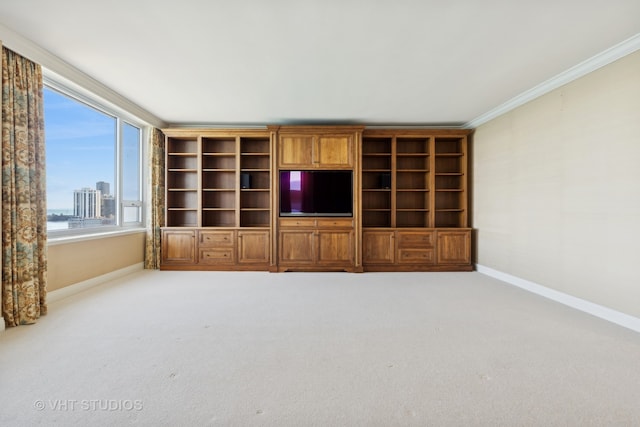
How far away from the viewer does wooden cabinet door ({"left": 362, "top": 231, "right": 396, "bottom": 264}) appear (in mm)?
4758

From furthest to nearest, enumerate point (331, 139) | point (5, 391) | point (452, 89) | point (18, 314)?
point (331, 139), point (452, 89), point (18, 314), point (5, 391)

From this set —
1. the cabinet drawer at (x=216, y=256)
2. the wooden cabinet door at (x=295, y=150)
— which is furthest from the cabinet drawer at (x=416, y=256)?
the cabinet drawer at (x=216, y=256)

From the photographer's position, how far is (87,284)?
11.5ft

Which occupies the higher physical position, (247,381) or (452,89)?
(452,89)

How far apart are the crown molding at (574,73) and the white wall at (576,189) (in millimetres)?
59

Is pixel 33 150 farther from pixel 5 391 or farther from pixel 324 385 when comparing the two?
pixel 324 385

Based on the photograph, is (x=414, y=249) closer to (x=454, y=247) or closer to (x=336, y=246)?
(x=454, y=247)

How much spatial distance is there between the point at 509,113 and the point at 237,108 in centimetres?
408

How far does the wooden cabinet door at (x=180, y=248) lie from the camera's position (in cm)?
471

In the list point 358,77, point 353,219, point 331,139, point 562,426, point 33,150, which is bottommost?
point 562,426

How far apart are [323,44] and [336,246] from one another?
10.0ft

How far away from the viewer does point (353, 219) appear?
472 centimetres

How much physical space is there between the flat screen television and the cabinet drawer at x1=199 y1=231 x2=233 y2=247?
1.02 metres

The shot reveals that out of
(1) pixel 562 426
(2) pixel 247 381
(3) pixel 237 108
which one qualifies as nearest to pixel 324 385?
(2) pixel 247 381
